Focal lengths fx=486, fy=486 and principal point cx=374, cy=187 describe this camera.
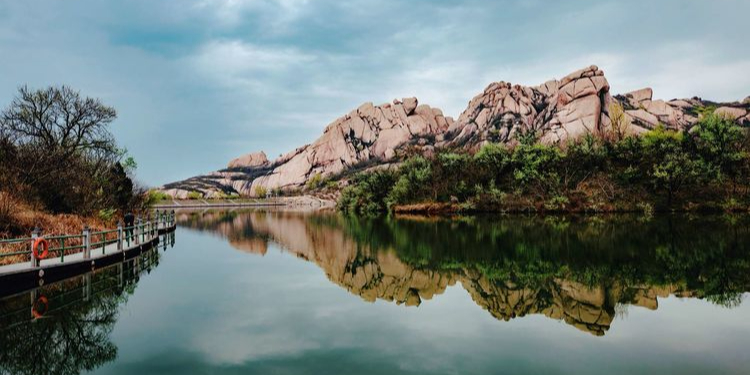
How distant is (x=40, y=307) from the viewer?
12.5 metres

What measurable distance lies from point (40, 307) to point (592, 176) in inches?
2241

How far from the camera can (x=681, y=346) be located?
8.70 metres

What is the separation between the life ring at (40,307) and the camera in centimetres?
1180

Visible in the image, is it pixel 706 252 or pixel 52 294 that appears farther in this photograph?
pixel 706 252

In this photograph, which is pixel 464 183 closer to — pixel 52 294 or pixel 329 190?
pixel 52 294

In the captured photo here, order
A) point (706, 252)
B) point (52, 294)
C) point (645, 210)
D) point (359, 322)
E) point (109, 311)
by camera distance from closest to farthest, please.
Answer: point (359, 322)
point (109, 311)
point (52, 294)
point (706, 252)
point (645, 210)

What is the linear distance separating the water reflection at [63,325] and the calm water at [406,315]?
5 centimetres

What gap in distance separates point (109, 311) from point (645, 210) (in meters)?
48.6

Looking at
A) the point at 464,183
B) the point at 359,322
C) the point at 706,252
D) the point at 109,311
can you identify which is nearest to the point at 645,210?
the point at 464,183

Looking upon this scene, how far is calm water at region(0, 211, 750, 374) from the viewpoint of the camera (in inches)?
322

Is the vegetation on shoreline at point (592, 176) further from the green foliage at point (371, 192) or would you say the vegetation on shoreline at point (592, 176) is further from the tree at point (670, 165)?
the green foliage at point (371, 192)

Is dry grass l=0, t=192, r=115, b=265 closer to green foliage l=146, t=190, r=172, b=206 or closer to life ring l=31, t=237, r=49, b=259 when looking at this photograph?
life ring l=31, t=237, r=49, b=259

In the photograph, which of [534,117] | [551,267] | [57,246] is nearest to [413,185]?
[551,267]

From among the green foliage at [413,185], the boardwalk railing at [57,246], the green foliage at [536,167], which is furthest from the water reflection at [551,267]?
the green foliage at [413,185]
